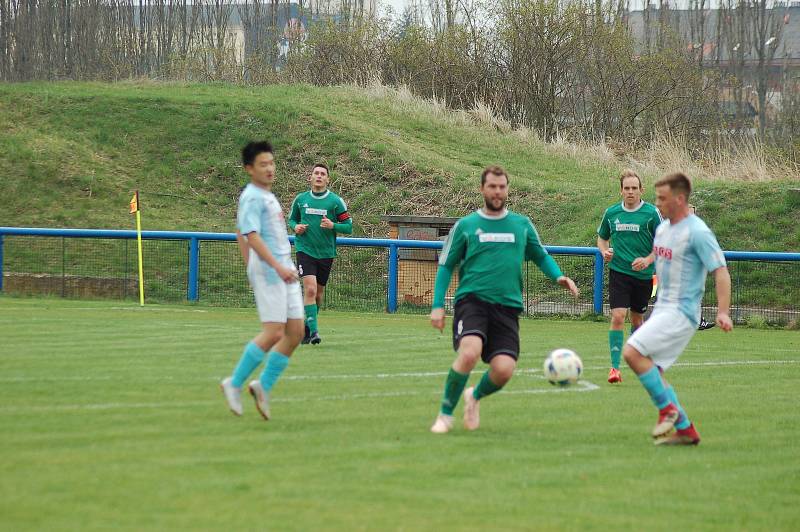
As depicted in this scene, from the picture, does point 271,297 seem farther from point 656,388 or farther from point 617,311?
point 617,311

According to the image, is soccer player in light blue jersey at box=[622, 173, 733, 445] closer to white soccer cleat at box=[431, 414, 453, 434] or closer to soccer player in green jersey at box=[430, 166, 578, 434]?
soccer player in green jersey at box=[430, 166, 578, 434]

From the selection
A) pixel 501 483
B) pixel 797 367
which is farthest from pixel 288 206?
pixel 501 483

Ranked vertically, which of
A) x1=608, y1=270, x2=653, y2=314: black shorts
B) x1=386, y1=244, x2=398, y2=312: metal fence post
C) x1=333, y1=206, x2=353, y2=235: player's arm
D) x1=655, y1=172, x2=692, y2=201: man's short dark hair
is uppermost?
x1=655, y1=172, x2=692, y2=201: man's short dark hair

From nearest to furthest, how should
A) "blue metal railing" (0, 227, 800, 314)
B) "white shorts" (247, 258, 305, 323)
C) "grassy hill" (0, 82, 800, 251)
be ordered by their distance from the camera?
"white shorts" (247, 258, 305, 323) → "blue metal railing" (0, 227, 800, 314) → "grassy hill" (0, 82, 800, 251)

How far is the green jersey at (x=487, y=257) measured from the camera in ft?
29.8

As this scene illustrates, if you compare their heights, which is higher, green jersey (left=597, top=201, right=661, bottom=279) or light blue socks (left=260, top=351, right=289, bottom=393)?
green jersey (left=597, top=201, right=661, bottom=279)

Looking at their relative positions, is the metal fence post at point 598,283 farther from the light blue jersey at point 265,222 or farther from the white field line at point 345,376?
the light blue jersey at point 265,222

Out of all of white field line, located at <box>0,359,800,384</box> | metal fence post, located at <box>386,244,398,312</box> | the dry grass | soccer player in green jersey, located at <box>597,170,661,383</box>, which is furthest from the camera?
the dry grass

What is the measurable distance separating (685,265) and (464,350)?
5.73ft

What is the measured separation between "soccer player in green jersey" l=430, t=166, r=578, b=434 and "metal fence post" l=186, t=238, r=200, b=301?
49.4ft

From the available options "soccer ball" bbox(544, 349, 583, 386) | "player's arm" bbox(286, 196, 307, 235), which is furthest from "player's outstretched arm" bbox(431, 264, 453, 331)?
"player's arm" bbox(286, 196, 307, 235)

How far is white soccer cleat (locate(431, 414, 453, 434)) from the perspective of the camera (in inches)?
348

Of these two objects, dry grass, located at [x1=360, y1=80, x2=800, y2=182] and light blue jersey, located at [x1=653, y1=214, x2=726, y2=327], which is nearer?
light blue jersey, located at [x1=653, y1=214, x2=726, y2=327]

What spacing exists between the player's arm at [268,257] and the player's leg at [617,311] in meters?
4.63
